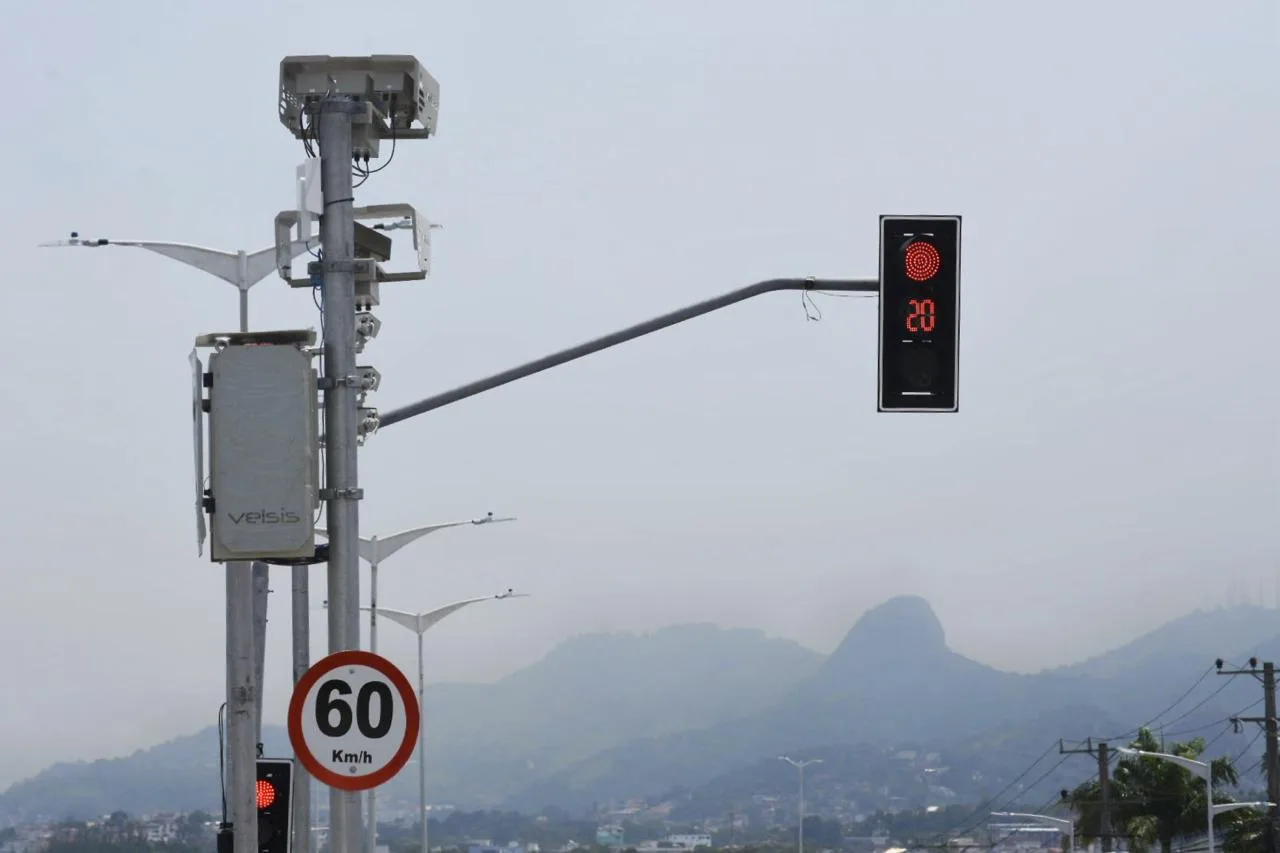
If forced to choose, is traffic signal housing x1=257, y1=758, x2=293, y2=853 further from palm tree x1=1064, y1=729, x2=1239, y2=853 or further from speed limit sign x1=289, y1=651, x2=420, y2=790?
palm tree x1=1064, y1=729, x2=1239, y2=853

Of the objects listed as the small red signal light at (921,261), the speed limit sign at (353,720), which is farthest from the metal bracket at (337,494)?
the small red signal light at (921,261)

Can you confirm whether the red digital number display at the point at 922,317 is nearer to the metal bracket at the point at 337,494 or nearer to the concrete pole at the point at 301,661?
the metal bracket at the point at 337,494

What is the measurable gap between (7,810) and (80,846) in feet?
426

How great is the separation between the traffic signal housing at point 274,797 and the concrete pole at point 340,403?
428cm

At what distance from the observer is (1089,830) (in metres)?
93.7

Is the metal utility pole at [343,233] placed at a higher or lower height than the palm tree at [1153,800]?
higher

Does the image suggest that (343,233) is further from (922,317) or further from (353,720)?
(922,317)

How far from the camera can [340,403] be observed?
42.3 feet

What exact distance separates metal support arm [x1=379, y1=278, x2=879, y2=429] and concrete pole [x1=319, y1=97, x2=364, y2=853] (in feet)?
5.84

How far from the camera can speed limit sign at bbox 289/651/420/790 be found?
1163 cm

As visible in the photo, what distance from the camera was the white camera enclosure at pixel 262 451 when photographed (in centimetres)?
1227

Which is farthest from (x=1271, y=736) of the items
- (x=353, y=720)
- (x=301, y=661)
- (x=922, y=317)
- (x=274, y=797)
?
(x=353, y=720)

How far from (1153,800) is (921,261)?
3146 inches

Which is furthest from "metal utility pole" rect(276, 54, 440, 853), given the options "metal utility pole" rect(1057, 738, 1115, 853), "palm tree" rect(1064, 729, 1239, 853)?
"palm tree" rect(1064, 729, 1239, 853)
